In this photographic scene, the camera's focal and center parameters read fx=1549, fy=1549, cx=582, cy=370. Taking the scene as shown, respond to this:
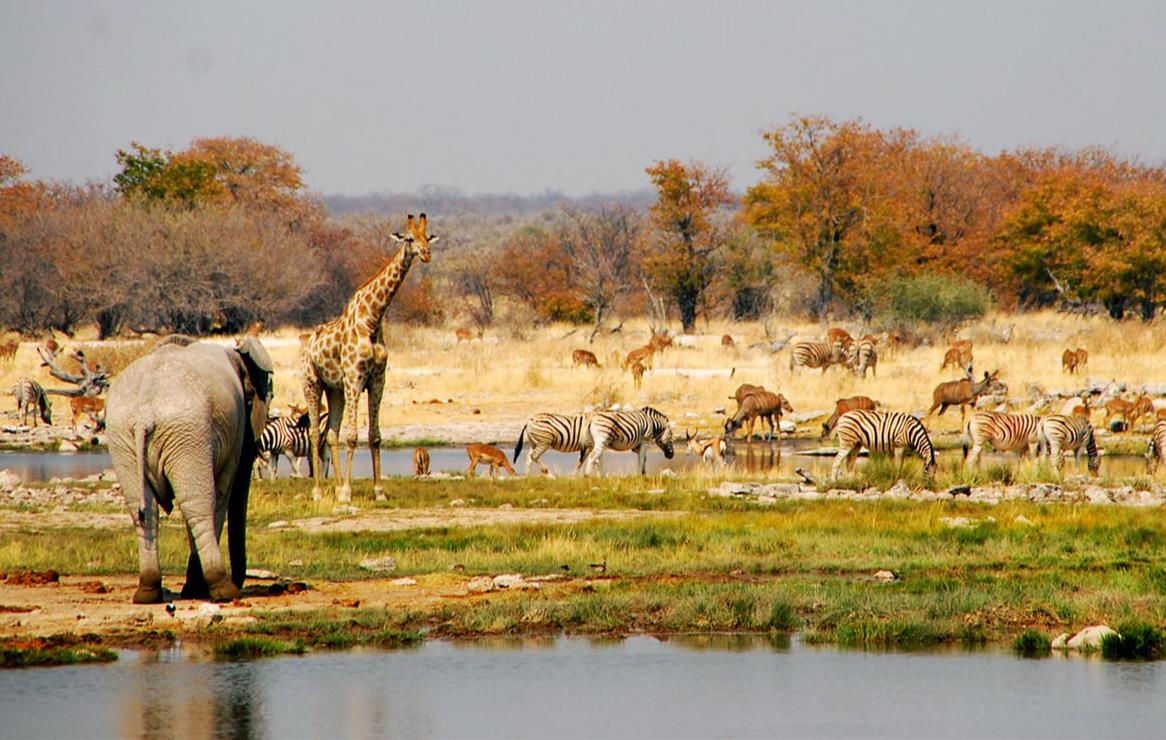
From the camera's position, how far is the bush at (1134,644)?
451 inches

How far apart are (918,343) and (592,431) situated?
29.3 metres

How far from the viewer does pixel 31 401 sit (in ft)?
114

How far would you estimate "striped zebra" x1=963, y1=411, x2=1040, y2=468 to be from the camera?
24297 mm

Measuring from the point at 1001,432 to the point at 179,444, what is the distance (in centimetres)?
1623

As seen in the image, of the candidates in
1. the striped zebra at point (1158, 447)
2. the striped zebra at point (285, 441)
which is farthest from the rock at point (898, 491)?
the striped zebra at point (285, 441)

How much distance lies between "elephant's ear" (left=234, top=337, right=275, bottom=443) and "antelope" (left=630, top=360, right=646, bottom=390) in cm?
2519

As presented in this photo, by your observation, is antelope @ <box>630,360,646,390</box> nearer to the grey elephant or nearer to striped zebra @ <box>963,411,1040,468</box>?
striped zebra @ <box>963,411,1040,468</box>

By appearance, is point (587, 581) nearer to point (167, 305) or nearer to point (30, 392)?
point (30, 392)

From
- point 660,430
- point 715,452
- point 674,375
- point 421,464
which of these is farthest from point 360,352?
point 674,375

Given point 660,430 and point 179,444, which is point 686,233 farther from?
point 179,444

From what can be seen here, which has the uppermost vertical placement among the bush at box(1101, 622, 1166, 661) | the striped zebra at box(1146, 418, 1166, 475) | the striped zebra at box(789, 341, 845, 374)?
the striped zebra at box(789, 341, 845, 374)

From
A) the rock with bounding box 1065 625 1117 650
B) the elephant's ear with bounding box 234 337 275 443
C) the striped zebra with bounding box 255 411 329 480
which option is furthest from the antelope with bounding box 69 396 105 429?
the rock with bounding box 1065 625 1117 650

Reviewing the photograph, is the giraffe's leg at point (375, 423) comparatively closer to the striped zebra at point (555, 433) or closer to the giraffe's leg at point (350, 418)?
the giraffe's leg at point (350, 418)

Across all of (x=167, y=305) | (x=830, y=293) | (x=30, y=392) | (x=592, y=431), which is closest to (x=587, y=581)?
(x=592, y=431)
